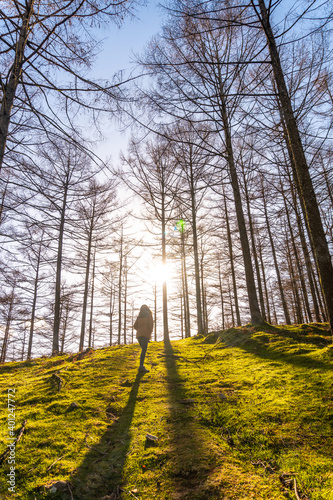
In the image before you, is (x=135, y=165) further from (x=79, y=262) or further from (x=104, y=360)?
(x=104, y=360)

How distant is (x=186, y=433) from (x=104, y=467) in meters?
0.80

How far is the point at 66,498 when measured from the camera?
5.39 ft

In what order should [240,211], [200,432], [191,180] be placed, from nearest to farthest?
[200,432]
[240,211]
[191,180]

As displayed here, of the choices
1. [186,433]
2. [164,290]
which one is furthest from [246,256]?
[186,433]

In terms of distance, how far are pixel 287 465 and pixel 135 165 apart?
393 inches

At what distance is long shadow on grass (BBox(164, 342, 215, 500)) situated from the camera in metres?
1.63

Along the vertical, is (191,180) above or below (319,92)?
above

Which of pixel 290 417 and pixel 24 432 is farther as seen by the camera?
pixel 24 432

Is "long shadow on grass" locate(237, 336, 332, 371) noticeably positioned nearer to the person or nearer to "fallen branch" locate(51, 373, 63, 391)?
the person

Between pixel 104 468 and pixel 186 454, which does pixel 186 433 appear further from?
pixel 104 468

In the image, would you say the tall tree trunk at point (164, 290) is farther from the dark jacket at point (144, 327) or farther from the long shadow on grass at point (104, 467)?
the long shadow on grass at point (104, 467)

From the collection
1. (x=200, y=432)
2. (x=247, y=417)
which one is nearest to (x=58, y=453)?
(x=200, y=432)

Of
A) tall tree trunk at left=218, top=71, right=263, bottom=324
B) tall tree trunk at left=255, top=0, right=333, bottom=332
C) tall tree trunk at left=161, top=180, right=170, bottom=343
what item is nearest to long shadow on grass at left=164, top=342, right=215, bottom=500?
tall tree trunk at left=255, top=0, right=333, bottom=332

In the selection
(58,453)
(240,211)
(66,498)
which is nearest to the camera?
(66,498)
